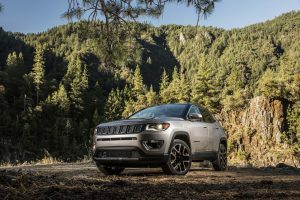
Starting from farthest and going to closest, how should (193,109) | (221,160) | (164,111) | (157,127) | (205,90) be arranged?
1. (205,90)
2. (221,160)
3. (193,109)
4. (164,111)
5. (157,127)

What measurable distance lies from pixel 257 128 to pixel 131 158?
37254 mm

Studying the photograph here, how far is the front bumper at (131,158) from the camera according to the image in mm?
8734

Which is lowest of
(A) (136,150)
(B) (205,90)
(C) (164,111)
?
(A) (136,150)

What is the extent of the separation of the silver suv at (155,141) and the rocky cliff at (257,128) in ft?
98.1

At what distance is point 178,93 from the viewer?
9050 centimetres

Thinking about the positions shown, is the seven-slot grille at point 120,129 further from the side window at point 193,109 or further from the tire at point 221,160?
the tire at point 221,160

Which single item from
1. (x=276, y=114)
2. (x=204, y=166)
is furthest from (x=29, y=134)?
(x=204, y=166)

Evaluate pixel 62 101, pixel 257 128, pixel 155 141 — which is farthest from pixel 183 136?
pixel 62 101

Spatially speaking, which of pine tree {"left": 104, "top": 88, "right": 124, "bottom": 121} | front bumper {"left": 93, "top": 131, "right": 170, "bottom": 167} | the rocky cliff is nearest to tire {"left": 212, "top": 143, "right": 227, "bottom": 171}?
front bumper {"left": 93, "top": 131, "right": 170, "bottom": 167}

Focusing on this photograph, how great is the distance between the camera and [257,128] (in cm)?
4419

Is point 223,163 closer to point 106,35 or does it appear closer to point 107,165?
point 107,165

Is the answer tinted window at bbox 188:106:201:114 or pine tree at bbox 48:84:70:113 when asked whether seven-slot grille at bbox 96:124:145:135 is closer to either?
tinted window at bbox 188:106:201:114

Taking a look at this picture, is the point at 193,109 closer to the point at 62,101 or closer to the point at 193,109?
the point at 193,109

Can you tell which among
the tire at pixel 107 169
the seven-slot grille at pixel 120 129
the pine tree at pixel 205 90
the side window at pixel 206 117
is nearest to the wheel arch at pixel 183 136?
the seven-slot grille at pixel 120 129
